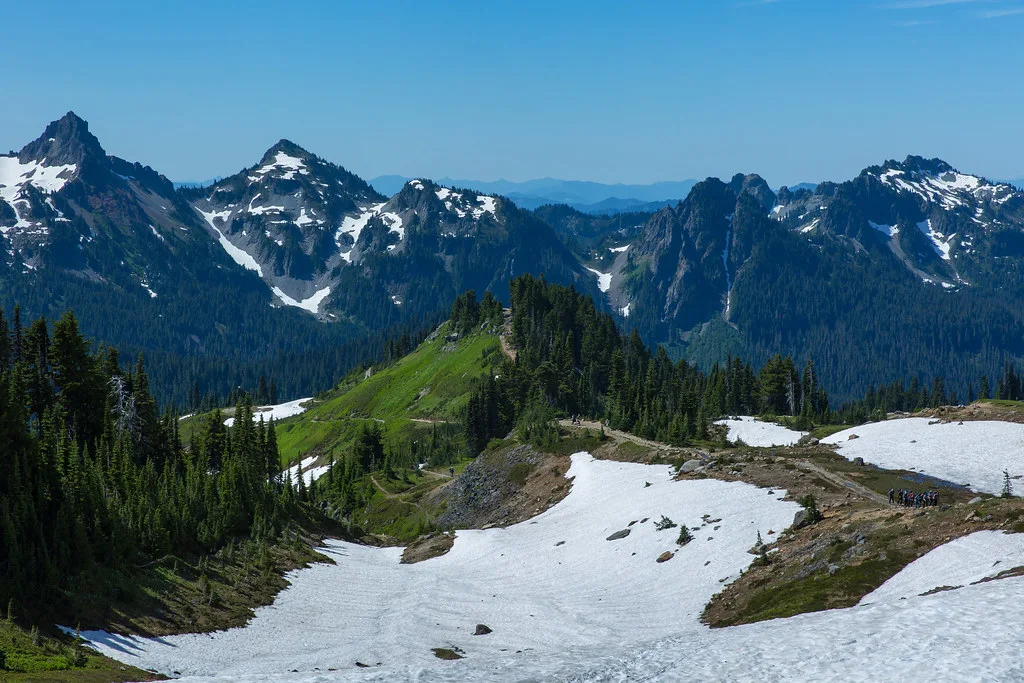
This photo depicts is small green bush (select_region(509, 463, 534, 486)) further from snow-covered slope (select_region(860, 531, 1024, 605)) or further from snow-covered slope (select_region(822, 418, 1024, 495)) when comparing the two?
snow-covered slope (select_region(860, 531, 1024, 605))

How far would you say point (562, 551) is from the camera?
7119 cm

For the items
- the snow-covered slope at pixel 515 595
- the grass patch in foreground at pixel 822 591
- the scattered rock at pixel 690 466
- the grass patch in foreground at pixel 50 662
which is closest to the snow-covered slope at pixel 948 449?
the scattered rock at pixel 690 466

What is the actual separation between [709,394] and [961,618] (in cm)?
14109

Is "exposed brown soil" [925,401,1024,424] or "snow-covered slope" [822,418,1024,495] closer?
"snow-covered slope" [822,418,1024,495]

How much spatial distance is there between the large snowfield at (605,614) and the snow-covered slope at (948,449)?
2022 cm

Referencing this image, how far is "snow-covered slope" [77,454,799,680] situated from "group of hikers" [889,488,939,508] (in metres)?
7.74

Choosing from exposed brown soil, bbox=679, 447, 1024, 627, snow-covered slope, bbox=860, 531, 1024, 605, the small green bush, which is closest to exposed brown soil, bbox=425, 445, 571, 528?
the small green bush

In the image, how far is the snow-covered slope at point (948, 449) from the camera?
250 ft

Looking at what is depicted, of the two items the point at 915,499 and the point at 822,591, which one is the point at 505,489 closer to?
the point at 915,499

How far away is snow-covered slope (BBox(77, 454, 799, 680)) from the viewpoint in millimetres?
43375

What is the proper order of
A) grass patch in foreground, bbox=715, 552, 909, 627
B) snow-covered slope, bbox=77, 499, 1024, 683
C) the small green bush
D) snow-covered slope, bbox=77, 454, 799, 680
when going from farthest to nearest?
the small green bush → snow-covered slope, bbox=77, 454, 799, 680 → grass patch in foreground, bbox=715, 552, 909, 627 → snow-covered slope, bbox=77, 499, 1024, 683

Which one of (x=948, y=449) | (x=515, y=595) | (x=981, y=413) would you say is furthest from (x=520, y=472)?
(x=981, y=413)

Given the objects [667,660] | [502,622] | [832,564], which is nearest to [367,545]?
[502,622]

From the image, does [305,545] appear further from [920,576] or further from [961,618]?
[961,618]
